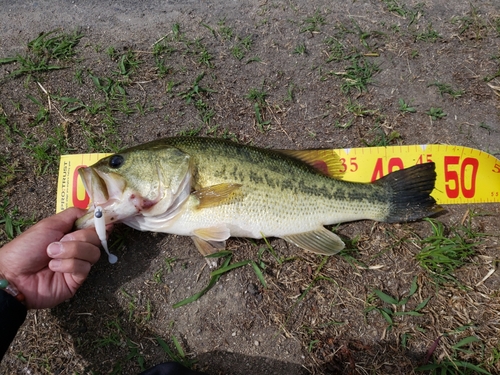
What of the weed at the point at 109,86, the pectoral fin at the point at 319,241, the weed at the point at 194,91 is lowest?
the pectoral fin at the point at 319,241

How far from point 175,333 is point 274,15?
3.68 m

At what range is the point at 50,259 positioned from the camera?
122 inches

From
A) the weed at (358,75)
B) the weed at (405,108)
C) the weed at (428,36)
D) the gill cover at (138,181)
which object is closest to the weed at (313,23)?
the weed at (358,75)

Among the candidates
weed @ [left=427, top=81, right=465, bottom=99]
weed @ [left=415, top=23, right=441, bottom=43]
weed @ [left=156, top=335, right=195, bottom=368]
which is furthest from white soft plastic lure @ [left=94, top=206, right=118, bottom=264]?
weed @ [left=415, top=23, right=441, bottom=43]

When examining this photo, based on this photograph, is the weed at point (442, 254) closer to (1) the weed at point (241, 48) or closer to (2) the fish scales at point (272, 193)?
(2) the fish scales at point (272, 193)

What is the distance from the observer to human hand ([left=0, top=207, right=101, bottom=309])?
293 cm

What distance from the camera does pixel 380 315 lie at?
336 cm

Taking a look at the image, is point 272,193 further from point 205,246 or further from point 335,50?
point 335,50

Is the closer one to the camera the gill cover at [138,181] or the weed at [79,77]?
the gill cover at [138,181]

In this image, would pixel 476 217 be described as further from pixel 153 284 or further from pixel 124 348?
pixel 124 348

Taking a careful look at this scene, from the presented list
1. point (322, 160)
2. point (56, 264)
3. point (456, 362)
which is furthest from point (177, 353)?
point (456, 362)

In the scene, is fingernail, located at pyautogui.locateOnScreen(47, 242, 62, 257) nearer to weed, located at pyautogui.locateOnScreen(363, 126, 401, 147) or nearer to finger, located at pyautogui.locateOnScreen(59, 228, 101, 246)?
finger, located at pyautogui.locateOnScreen(59, 228, 101, 246)

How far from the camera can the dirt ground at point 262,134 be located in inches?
130

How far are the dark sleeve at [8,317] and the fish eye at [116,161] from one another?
1247mm
